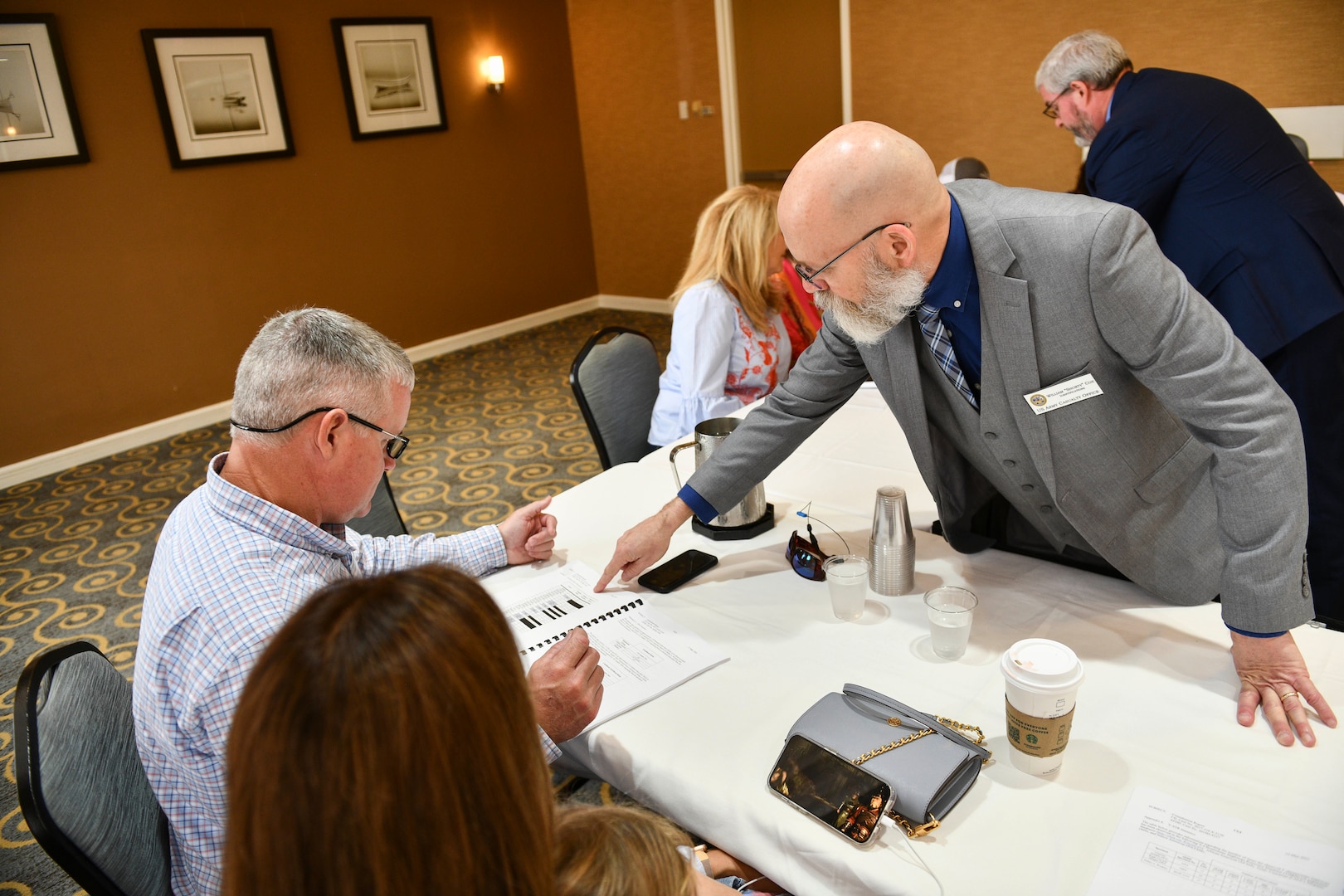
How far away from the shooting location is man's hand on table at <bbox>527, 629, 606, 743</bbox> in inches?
49.5

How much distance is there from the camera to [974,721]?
1.21 meters

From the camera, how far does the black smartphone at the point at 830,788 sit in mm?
1041

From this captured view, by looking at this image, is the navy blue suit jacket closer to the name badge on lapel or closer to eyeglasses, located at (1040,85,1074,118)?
eyeglasses, located at (1040,85,1074,118)

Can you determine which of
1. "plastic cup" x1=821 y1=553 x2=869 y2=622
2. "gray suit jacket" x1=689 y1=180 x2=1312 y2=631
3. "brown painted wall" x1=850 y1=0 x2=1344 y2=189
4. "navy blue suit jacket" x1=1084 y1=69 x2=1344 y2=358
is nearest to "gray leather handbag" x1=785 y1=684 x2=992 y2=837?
"plastic cup" x1=821 y1=553 x2=869 y2=622

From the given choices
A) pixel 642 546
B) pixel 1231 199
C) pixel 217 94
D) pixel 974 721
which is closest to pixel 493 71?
pixel 217 94

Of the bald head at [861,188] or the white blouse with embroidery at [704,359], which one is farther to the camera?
the white blouse with embroidery at [704,359]

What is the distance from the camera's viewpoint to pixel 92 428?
5.33 meters

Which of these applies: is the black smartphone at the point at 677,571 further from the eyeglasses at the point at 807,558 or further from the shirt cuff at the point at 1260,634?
the shirt cuff at the point at 1260,634

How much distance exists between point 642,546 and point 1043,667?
0.78 meters

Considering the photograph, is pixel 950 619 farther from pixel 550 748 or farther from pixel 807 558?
pixel 550 748

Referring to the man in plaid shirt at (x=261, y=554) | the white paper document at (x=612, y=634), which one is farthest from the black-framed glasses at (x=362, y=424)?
the white paper document at (x=612, y=634)

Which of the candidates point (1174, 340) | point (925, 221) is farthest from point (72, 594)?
point (1174, 340)

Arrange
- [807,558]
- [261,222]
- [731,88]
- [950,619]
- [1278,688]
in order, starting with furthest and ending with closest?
[731,88] → [261,222] → [807,558] → [950,619] → [1278,688]

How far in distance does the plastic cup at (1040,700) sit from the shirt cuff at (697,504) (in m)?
0.74
